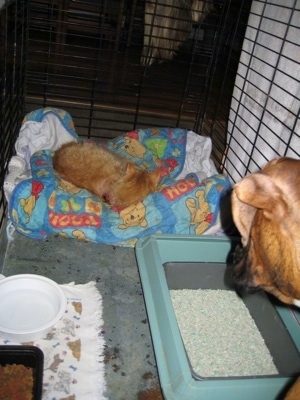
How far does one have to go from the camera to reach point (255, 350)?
1.67 m

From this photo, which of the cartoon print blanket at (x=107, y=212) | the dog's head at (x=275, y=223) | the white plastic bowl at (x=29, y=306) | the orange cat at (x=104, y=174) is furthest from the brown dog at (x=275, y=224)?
the orange cat at (x=104, y=174)

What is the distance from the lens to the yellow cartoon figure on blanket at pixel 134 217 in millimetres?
2105

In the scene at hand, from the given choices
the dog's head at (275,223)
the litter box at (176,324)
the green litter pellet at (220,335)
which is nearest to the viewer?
the dog's head at (275,223)

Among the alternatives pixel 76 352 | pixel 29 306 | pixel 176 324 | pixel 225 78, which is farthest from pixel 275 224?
pixel 225 78

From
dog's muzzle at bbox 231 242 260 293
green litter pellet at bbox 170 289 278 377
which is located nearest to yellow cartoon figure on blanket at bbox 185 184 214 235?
green litter pellet at bbox 170 289 278 377

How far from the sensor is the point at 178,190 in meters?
2.17

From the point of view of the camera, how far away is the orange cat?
7.52ft

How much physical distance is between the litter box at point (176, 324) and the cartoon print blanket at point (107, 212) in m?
0.24

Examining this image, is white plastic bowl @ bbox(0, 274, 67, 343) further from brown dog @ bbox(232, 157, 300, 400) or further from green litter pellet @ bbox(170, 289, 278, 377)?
brown dog @ bbox(232, 157, 300, 400)

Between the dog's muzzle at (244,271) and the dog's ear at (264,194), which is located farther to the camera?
the dog's muzzle at (244,271)

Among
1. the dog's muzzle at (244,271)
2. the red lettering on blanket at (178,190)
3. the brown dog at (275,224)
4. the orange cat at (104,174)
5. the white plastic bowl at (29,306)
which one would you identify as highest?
the brown dog at (275,224)

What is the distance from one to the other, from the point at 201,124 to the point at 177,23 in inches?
41.0

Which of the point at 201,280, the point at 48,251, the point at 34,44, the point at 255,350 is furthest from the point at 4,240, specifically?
the point at 34,44

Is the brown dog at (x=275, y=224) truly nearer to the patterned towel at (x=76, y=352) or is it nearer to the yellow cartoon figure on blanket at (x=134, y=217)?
the patterned towel at (x=76, y=352)
